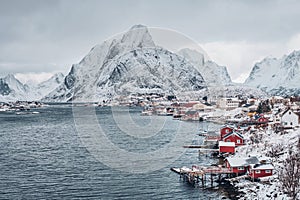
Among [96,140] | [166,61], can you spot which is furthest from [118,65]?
[96,140]

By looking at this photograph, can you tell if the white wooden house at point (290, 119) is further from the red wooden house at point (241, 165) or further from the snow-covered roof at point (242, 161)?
the red wooden house at point (241, 165)

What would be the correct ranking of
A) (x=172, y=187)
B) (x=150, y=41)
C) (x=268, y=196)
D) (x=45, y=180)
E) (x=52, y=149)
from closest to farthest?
(x=268, y=196) < (x=172, y=187) < (x=45, y=180) < (x=52, y=149) < (x=150, y=41)

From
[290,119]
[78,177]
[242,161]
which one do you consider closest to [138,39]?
[290,119]

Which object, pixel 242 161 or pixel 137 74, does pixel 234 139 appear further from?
pixel 137 74

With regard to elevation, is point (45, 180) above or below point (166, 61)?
below

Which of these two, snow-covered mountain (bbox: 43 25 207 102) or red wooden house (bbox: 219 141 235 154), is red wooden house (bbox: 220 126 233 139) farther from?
snow-covered mountain (bbox: 43 25 207 102)

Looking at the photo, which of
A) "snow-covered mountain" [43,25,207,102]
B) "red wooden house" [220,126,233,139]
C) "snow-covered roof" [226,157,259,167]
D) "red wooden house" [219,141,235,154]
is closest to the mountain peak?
"snow-covered mountain" [43,25,207,102]

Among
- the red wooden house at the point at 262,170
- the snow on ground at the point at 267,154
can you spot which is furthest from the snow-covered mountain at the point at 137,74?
the red wooden house at the point at 262,170

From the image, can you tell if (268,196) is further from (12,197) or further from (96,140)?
(96,140)
